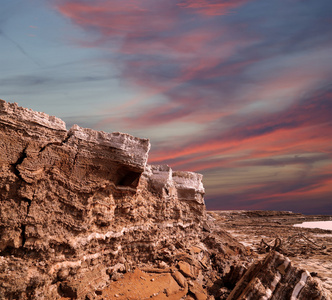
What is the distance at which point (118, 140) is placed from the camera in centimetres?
725

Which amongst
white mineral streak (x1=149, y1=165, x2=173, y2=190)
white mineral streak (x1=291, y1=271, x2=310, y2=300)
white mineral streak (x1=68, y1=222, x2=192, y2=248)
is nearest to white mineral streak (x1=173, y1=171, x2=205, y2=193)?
white mineral streak (x1=149, y1=165, x2=173, y2=190)

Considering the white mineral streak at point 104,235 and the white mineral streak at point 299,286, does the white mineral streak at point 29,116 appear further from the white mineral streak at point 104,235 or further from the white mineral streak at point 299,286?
the white mineral streak at point 299,286

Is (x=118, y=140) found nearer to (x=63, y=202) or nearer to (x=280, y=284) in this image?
(x=63, y=202)

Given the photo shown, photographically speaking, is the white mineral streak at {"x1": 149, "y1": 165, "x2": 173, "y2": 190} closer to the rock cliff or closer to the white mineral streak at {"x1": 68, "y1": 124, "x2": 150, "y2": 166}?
the rock cliff

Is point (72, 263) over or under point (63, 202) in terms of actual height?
under

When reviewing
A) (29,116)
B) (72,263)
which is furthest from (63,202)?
(29,116)

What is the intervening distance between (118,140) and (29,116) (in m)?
2.18

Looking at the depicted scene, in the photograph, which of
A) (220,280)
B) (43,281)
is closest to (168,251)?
(220,280)

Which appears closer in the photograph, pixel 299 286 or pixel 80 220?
pixel 299 286

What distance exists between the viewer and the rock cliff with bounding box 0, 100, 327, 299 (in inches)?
218

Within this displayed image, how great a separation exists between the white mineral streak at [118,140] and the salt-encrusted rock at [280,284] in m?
3.87

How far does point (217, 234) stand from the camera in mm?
14375

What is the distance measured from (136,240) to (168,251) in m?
1.63

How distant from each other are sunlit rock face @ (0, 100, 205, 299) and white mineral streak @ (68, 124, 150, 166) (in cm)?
2
